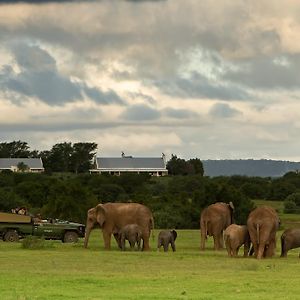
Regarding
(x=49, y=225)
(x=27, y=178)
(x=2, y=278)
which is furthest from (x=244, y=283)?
(x=27, y=178)

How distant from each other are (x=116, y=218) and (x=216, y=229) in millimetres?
4613

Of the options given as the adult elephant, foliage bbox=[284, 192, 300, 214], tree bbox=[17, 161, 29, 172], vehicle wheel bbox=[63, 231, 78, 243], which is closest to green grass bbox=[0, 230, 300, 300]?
the adult elephant

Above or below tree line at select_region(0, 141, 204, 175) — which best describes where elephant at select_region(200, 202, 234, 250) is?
below

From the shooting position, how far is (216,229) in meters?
43.9

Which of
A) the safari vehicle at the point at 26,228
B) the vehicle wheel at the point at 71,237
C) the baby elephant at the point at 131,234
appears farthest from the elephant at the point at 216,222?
the safari vehicle at the point at 26,228

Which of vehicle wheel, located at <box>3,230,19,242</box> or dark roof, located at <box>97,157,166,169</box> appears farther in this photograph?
dark roof, located at <box>97,157,166,169</box>

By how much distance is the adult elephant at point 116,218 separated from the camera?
44219 millimetres

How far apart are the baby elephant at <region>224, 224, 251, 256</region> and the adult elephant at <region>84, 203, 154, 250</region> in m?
7.14

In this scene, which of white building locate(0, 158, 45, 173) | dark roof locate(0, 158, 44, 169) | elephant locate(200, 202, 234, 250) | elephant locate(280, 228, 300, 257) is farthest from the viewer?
dark roof locate(0, 158, 44, 169)

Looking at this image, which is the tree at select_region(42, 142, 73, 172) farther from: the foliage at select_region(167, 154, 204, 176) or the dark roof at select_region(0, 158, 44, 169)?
the foliage at select_region(167, 154, 204, 176)

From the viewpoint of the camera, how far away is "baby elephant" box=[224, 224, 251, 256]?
37.2 m

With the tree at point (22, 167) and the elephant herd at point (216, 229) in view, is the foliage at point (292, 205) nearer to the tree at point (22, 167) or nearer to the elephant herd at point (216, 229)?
the elephant herd at point (216, 229)

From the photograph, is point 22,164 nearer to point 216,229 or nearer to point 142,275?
point 216,229

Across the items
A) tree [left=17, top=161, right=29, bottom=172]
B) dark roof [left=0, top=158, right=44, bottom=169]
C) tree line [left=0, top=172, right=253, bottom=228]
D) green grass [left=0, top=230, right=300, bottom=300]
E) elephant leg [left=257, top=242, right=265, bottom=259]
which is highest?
dark roof [left=0, top=158, right=44, bottom=169]
